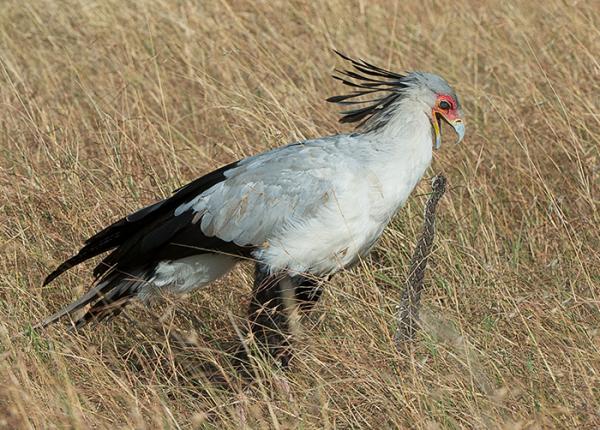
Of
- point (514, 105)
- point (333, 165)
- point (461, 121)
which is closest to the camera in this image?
point (333, 165)

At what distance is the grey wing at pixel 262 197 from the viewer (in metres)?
3.92

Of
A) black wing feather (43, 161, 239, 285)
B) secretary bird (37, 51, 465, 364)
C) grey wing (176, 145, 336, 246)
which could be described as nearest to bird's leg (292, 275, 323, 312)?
secretary bird (37, 51, 465, 364)

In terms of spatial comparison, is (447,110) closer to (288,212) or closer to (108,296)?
(288,212)

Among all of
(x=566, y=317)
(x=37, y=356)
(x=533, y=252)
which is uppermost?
(x=37, y=356)

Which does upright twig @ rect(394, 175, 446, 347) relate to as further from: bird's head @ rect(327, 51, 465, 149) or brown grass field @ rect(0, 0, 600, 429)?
bird's head @ rect(327, 51, 465, 149)

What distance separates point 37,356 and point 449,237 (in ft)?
6.03

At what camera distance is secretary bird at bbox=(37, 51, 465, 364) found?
386 centimetres

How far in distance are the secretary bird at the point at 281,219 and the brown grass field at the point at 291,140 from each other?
0.49 ft

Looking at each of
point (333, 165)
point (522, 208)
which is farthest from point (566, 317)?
point (522, 208)

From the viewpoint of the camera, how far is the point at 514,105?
5297 millimetres

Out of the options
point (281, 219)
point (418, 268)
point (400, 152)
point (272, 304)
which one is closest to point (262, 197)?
point (281, 219)

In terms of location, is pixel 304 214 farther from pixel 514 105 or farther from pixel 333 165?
pixel 514 105

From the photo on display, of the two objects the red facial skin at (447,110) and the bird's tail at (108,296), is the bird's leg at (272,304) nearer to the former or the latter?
the bird's tail at (108,296)

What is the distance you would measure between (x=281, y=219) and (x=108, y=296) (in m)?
0.72
